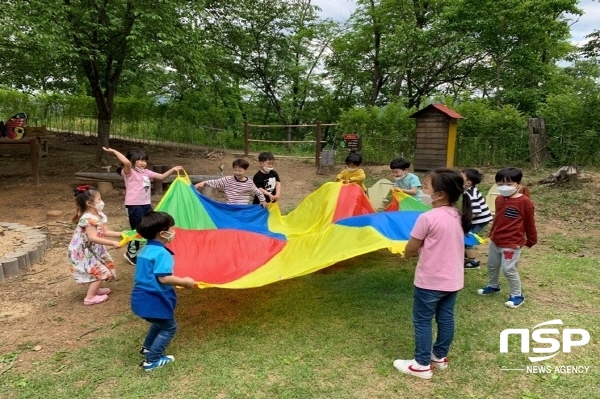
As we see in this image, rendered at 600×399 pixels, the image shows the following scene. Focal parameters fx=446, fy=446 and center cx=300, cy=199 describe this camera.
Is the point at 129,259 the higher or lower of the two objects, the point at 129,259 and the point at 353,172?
the lower

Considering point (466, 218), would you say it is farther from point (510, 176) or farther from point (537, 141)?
point (537, 141)

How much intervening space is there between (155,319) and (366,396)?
1.22 meters

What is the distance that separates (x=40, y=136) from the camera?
1044 cm

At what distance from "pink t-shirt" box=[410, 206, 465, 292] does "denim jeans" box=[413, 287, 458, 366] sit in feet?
0.20

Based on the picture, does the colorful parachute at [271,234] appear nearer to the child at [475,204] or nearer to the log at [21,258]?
the child at [475,204]

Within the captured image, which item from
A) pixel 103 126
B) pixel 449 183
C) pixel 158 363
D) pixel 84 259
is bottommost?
pixel 158 363

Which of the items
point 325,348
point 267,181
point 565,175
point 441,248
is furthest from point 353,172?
point 565,175

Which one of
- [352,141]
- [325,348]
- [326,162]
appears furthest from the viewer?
[352,141]

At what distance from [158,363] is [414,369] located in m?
1.47

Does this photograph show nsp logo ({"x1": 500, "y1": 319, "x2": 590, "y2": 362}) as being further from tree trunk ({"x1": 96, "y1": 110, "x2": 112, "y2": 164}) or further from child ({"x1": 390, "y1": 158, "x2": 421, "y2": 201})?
tree trunk ({"x1": 96, "y1": 110, "x2": 112, "y2": 164})

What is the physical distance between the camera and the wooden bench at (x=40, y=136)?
32.3ft

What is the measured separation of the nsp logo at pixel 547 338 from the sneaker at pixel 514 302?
A: 10.9 inches

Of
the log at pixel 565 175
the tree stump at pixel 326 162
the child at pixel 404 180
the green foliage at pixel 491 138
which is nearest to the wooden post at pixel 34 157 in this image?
the tree stump at pixel 326 162

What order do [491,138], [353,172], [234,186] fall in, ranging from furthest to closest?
1. [491,138]
2. [353,172]
3. [234,186]
